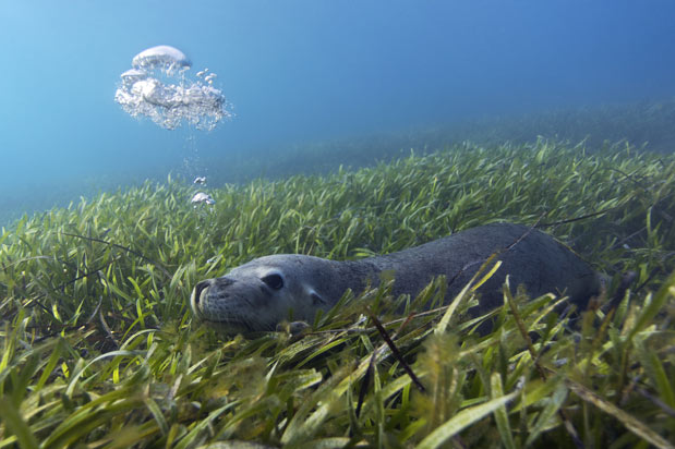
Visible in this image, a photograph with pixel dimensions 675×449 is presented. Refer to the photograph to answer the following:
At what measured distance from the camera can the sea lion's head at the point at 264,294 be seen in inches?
66.4

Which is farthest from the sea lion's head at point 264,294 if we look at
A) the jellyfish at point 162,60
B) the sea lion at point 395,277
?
the jellyfish at point 162,60

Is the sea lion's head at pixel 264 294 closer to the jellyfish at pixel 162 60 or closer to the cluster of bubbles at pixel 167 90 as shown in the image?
the cluster of bubbles at pixel 167 90

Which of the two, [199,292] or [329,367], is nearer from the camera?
[329,367]

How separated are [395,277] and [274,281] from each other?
761 millimetres

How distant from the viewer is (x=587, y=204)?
423 cm

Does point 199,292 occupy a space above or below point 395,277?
above

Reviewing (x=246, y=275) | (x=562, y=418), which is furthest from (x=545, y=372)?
(x=246, y=275)

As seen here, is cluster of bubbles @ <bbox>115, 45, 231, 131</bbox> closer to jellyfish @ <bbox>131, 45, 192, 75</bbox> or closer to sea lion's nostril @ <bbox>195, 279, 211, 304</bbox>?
jellyfish @ <bbox>131, 45, 192, 75</bbox>

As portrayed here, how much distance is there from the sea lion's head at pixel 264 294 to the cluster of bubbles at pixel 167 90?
6.77 metres

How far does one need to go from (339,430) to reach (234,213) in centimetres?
390

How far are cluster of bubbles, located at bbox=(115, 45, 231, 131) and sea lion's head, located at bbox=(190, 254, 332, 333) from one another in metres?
6.77

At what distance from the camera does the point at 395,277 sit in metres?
2.15

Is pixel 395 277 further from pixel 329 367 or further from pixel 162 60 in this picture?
pixel 162 60

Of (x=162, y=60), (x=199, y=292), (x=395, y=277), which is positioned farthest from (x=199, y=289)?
(x=162, y=60)
